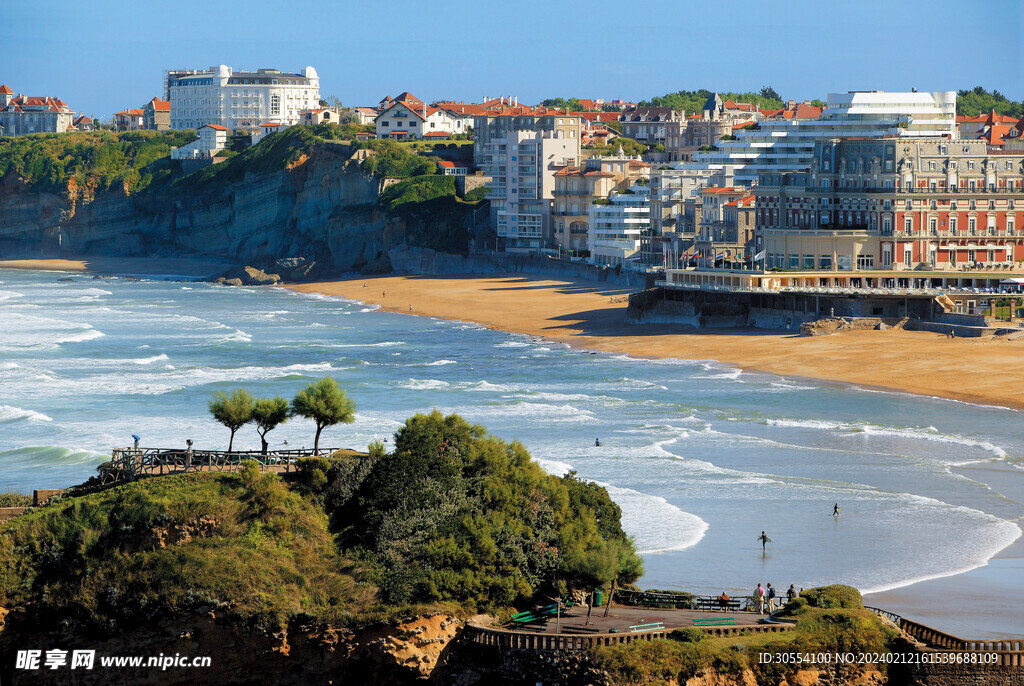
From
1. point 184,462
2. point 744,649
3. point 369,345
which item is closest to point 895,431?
point 744,649

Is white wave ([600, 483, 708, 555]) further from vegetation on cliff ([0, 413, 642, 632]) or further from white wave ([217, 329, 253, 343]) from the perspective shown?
white wave ([217, 329, 253, 343])

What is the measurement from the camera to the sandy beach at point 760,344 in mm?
57000

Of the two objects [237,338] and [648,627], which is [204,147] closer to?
[237,338]

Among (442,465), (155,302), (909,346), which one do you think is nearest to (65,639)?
(442,465)

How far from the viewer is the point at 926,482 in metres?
38.7

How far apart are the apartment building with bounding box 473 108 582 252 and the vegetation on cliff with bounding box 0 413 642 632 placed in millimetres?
100650

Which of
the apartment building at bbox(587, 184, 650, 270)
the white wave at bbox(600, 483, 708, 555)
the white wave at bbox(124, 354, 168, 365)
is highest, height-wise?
the apartment building at bbox(587, 184, 650, 270)

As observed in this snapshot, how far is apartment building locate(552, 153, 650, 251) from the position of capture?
4786 inches

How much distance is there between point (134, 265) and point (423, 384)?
101683 mm

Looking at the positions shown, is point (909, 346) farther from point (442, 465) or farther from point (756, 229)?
point (442, 465)

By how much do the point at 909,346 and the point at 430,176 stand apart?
Result: 82.8 m

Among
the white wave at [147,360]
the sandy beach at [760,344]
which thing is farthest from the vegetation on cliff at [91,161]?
the white wave at [147,360]

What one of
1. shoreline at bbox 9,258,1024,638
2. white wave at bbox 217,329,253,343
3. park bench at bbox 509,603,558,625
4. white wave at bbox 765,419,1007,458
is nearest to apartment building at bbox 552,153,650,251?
shoreline at bbox 9,258,1024,638

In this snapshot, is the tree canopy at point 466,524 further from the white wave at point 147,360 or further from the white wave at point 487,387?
the white wave at point 147,360
